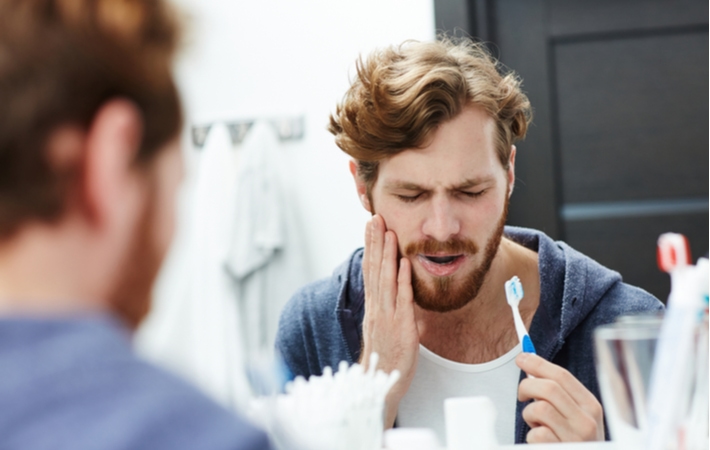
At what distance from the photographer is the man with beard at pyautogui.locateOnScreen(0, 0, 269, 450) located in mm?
302

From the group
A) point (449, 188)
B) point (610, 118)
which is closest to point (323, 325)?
point (449, 188)

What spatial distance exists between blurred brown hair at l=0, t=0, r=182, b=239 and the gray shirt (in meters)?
0.06

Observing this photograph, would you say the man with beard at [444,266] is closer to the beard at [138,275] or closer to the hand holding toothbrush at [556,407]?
the hand holding toothbrush at [556,407]

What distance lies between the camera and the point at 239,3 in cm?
217

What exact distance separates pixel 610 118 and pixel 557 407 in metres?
1.34

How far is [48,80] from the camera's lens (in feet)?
1.13

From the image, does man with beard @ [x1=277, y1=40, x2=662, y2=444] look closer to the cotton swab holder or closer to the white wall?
the cotton swab holder

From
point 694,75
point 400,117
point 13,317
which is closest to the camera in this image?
point 13,317

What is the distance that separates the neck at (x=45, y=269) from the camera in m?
0.34

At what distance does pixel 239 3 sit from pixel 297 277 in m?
0.77

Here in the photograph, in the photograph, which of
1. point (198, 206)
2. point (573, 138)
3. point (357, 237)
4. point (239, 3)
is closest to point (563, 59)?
point (573, 138)

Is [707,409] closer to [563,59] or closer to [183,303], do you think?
[563,59]

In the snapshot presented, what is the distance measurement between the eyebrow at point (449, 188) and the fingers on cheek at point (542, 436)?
0.49 m

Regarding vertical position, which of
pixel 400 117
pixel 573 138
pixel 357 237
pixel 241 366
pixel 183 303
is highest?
pixel 400 117
